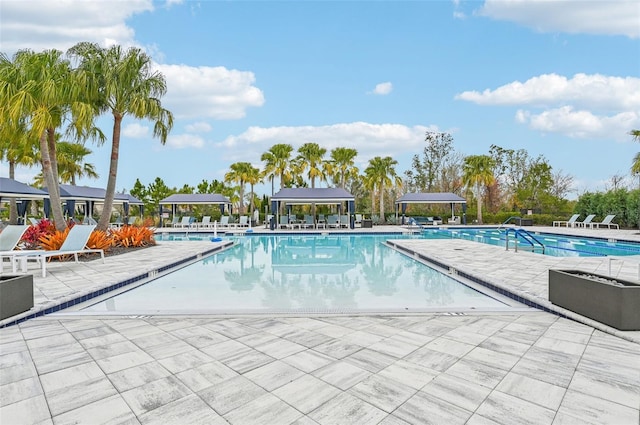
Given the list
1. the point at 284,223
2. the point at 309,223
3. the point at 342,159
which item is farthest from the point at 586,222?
the point at 284,223

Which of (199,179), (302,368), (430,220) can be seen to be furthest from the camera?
(199,179)

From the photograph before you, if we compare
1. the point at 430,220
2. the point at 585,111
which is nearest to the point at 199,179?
the point at 430,220

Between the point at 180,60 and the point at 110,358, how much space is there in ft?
61.4

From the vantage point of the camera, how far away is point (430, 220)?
26297 millimetres

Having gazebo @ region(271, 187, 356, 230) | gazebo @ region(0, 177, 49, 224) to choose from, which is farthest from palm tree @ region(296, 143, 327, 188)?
gazebo @ region(0, 177, 49, 224)

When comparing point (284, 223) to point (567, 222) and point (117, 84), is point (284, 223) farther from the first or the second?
point (567, 222)

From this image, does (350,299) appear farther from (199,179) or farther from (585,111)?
(199,179)

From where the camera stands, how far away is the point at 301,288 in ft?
21.5

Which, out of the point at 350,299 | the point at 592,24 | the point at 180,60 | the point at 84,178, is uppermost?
the point at 180,60

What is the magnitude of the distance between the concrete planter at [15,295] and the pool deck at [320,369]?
0.17m

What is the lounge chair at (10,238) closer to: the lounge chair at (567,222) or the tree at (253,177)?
the tree at (253,177)

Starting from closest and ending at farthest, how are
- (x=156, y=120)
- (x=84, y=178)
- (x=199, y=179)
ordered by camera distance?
(x=156, y=120) < (x=84, y=178) < (x=199, y=179)

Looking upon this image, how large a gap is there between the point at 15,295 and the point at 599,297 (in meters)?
6.18

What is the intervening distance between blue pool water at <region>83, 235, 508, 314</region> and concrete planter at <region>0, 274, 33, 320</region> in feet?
2.71
